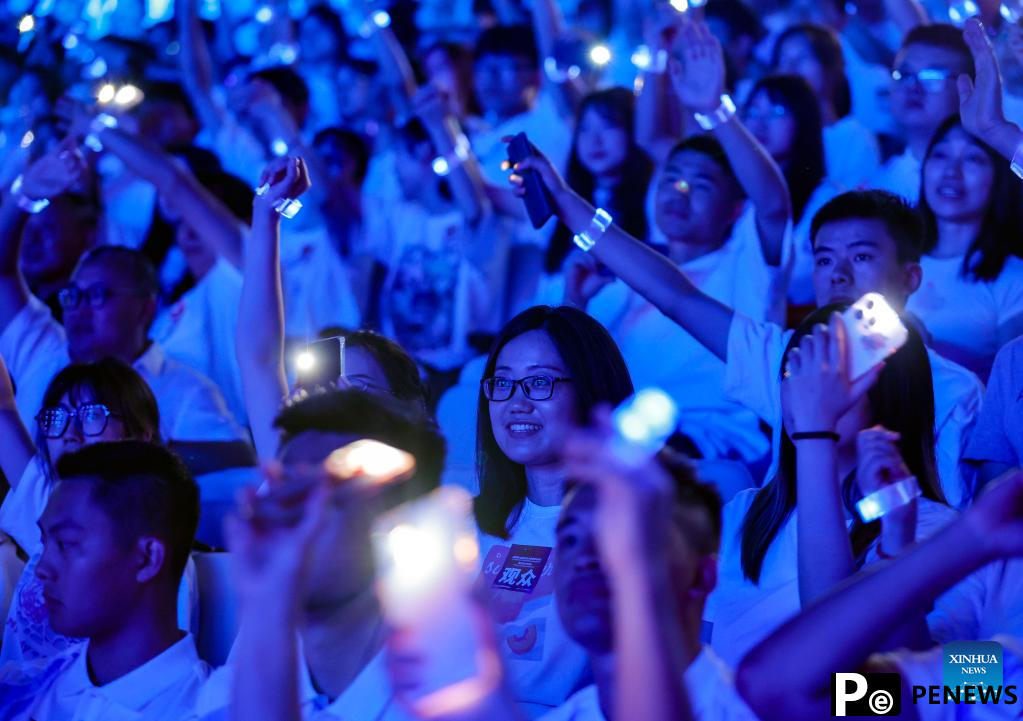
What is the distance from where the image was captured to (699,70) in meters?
3.41

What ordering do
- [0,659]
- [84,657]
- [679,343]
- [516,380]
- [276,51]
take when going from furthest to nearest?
[276,51], [679,343], [0,659], [516,380], [84,657]

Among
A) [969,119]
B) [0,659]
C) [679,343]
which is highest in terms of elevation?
[969,119]

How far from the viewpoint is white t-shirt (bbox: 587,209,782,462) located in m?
3.46

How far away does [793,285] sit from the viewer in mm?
3949

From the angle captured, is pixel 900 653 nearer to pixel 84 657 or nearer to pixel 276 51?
pixel 84 657

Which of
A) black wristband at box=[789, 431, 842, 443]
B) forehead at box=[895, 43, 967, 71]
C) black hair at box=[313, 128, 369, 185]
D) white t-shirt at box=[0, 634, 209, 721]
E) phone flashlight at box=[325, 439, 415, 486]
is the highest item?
black hair at box=[313, 128, 369, 185]

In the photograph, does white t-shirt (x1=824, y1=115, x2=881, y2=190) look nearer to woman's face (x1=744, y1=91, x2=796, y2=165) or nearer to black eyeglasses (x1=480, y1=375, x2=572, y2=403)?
woman's face (x1=744, y1=91, x2=796, y2=165)

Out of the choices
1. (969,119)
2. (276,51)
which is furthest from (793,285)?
(276,51)

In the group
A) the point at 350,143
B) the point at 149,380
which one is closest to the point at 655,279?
the point at 149,380

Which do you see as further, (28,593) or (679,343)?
(679,343)

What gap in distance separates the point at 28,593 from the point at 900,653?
1980mm

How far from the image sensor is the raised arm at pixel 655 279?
305 cm

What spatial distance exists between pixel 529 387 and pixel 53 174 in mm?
1942

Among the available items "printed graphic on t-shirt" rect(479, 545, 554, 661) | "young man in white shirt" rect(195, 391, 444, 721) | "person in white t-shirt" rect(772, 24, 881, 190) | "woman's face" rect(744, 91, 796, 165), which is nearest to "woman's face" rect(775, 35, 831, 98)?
"person in white t-shirt" rect(772, 24, 881, 190)
